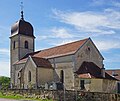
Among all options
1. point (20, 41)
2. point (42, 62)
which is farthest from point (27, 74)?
point (20, 41)

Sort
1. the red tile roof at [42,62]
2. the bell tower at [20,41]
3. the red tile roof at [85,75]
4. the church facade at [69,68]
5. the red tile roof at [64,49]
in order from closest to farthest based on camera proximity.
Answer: the red tile roof at [85,75]
the church facade at [69,68]
the red tile roof at [64,49]
the red tile roof at [42,62]
the bell tower at [20,41]

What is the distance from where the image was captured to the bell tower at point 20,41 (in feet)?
171

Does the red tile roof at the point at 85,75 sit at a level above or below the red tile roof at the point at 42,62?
below

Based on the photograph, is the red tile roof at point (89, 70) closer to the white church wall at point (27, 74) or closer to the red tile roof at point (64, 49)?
the red tile roof at point (64, 49)

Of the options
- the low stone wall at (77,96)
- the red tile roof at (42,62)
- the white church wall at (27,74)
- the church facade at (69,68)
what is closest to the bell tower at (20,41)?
the church facade at (69,68)

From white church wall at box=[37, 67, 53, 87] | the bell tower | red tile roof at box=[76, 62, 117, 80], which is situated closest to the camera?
red tile roof at box=[76, 62, 117, 80]

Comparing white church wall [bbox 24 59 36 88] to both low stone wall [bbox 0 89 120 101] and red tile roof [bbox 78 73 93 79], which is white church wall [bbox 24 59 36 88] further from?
low stone wall [bbox 0 89 120 101]

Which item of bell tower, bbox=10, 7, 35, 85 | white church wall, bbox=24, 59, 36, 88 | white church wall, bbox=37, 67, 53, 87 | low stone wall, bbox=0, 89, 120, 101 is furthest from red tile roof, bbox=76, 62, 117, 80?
bell tower, bbox=10, 7, 35, 85

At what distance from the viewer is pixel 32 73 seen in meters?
40.2

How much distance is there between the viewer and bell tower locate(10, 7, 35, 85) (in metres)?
52.0

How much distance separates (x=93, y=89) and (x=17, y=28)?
2446 cm

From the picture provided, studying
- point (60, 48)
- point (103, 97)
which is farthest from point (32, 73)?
point (103, 97)

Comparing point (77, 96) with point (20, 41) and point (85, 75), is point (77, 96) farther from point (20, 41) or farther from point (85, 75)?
point (20, 41)

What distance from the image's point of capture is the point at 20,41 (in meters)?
52.1
